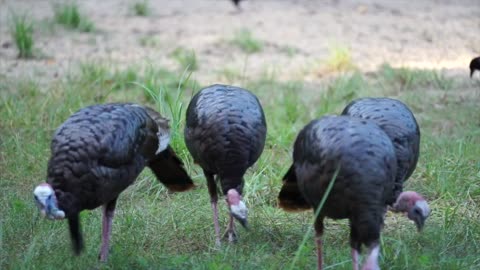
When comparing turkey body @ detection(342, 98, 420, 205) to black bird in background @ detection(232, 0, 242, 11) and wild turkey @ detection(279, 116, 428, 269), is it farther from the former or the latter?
black bird in background @ detection(232, 0, 242, 11)

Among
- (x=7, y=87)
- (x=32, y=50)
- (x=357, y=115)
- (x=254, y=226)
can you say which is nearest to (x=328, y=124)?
(x=357, y=115)

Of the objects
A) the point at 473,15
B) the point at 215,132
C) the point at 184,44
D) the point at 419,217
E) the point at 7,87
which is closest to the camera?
the point at 419,217

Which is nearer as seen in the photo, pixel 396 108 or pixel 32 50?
pixel 396 108

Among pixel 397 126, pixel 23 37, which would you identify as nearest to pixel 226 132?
pixel 397 126

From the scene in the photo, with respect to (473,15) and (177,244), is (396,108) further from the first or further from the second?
(473,15)

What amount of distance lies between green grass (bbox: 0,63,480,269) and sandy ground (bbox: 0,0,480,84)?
2.12 feet

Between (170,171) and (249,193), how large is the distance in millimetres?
643

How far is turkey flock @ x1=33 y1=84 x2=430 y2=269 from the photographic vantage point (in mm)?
4199

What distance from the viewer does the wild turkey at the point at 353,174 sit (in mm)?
4156

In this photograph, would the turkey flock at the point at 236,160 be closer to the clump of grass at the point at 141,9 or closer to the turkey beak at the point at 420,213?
the turkey beak at the point at 420,213

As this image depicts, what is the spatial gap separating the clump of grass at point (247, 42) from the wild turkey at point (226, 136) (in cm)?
421

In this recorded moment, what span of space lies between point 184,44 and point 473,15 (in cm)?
387

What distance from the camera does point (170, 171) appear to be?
541 centimetres

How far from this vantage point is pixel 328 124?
175 inches
